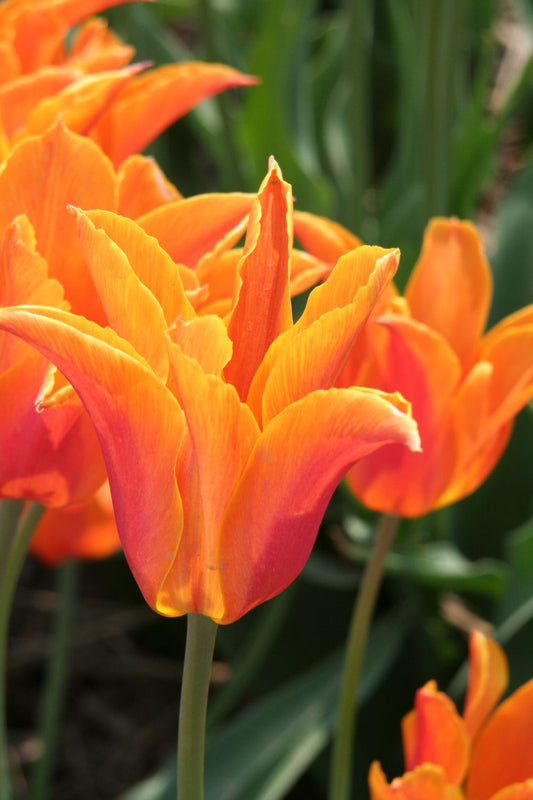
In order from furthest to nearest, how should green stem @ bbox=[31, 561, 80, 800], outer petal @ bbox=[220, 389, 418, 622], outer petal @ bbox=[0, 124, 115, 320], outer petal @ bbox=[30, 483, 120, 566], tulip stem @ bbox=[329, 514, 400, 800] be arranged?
green stem @ bbox=[31, 561, 80, 800] → outer petal @ bbox=[30, 483, 120, 566] → tulip stem @ bbox=[329, 514, 400, 800] → outer petal @ bbox=[0, 124, 115, 320] → outer petal @ bbox=[220, 389, 418, 622]

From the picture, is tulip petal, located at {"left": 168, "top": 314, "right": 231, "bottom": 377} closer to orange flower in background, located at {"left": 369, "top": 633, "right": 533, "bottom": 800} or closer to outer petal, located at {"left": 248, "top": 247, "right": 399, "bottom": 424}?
outer petal, located at {"left": 248, "top": 247, "right": 399, "bottom": 424}

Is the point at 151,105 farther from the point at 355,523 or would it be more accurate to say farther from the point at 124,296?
the point at 355,523

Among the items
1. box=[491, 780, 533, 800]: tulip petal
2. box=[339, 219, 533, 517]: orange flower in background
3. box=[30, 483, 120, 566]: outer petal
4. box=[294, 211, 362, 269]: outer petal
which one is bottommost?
box=[30, 483, 120, 566]: outer petal

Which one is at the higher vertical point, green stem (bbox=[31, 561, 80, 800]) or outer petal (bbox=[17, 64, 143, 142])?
outer petal (bbox=[17, 64, 143, 142])

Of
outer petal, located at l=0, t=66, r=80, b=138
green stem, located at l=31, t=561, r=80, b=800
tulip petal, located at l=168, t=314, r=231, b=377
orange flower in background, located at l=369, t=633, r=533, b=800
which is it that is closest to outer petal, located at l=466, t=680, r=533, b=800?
orange flower in background, located at l=369, t=633, r=533, b=800

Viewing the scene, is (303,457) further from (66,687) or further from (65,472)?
(66,687)

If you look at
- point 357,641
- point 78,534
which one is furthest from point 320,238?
point 78,534
